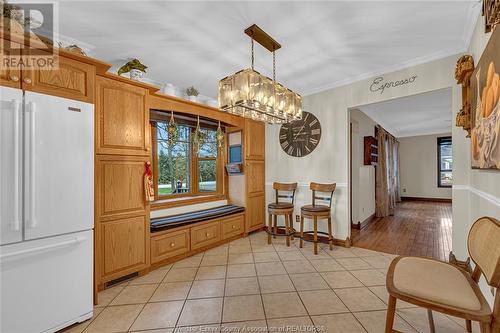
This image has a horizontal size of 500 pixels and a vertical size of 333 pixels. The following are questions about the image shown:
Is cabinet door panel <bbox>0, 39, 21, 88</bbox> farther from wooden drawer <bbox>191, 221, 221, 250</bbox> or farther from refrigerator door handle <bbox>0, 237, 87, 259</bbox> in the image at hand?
wooden drawer <bbox>191, 221, 221, 250</bbox>

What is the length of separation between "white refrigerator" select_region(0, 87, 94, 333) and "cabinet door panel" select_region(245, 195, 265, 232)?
8.56 ft

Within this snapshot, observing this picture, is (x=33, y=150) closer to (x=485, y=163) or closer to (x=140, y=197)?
(x=140, y=197)

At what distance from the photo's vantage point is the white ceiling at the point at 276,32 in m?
1.89

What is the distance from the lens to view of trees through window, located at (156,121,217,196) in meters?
3.49

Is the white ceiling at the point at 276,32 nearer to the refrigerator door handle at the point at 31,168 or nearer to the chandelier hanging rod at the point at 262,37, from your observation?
the chandelier hanging rod at the point at 262,37

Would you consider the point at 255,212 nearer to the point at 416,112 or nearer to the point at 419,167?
the point at 416,112

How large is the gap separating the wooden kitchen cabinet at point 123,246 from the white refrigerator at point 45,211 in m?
0.39

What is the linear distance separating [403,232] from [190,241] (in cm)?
407

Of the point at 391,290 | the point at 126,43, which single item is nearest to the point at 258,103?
the point at 126,43

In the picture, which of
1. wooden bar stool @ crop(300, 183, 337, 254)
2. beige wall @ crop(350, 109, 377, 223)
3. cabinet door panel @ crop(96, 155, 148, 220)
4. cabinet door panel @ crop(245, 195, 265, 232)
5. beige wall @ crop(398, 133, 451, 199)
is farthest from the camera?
beige wall @ crop(398, 133, 451, 199)

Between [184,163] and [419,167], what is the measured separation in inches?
357

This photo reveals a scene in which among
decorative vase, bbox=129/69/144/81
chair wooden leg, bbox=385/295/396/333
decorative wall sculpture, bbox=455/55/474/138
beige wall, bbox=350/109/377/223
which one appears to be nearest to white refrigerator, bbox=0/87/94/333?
decorative vase, bbox=129/69/144/81

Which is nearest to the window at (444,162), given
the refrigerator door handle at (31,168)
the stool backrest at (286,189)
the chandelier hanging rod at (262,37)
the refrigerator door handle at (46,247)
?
the stool backrest at (286,189)

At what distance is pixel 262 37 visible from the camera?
2.23 meters
